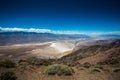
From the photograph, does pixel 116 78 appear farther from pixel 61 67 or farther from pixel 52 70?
pixel 52 70

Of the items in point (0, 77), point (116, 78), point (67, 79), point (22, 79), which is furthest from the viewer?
point (116, 78)

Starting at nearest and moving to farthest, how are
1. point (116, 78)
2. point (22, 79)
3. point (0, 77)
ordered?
point (0, 77)
point (22, 79)
point (116, 78)

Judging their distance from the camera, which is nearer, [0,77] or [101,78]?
[0,77]

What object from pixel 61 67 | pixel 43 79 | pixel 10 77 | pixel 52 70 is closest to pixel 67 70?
pixel 61 67

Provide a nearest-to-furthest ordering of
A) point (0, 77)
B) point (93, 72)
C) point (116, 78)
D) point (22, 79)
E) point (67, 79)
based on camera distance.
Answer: point (0, 77) < point (22, 79) < point (67, 79) < point (116, 78) < point (93, 72)

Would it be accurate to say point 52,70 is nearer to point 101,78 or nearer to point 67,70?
point 67,70

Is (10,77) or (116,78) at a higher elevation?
(10,77)

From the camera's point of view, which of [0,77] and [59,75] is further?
[59,75]

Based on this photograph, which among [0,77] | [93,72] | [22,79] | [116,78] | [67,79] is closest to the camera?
[0,77]

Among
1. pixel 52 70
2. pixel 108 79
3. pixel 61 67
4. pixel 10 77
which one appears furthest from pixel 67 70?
pixel 10 77
